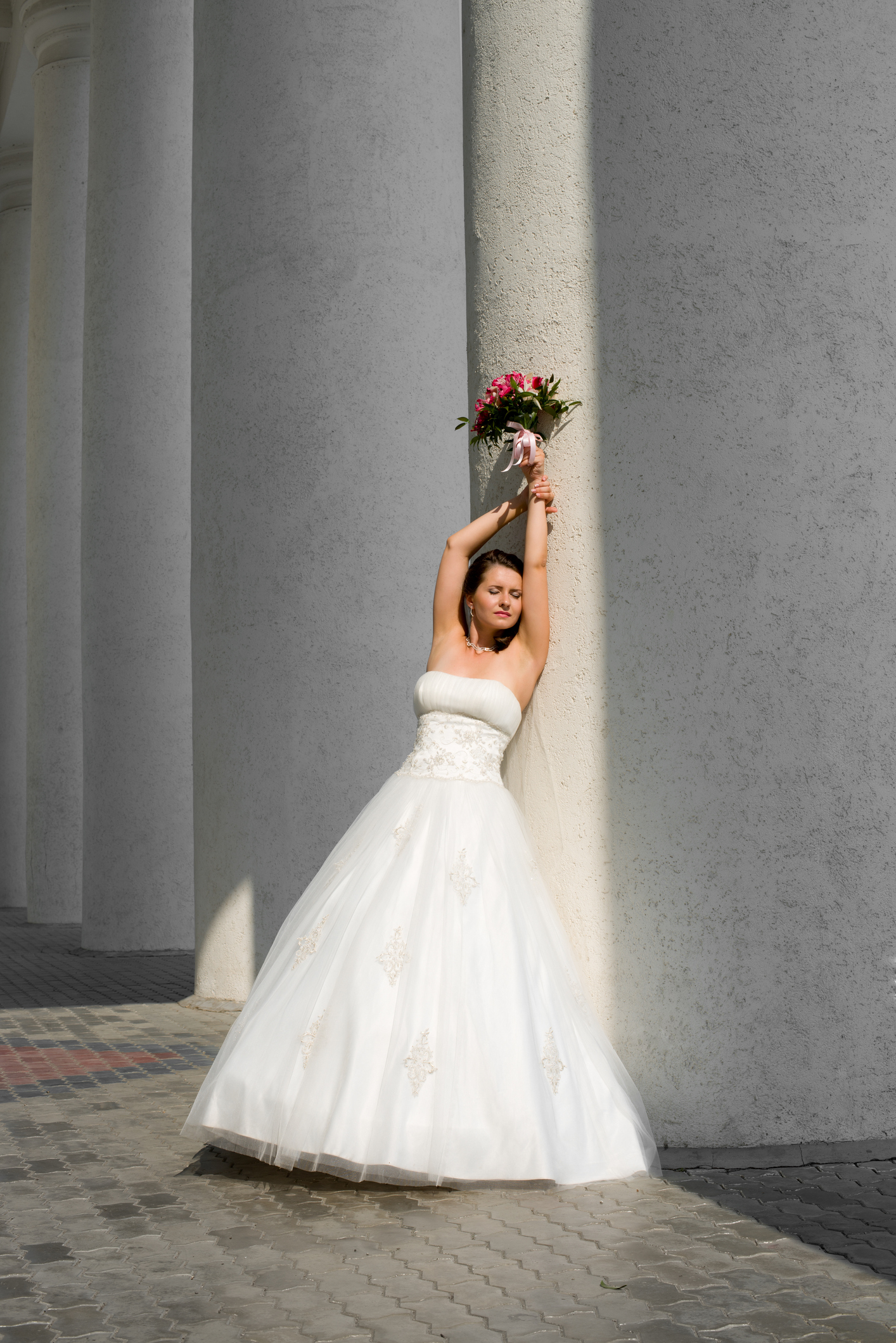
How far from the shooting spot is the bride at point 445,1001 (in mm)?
5051

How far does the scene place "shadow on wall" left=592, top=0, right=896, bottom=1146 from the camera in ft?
18.7

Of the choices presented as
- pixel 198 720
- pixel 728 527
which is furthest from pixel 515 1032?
pixel 198 720

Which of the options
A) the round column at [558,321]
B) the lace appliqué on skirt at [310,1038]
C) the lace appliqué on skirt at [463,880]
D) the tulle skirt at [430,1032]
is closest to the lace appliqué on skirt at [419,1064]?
the tulle skirt at [430,1032]

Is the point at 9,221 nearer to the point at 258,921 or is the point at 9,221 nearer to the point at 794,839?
the point at 258,921

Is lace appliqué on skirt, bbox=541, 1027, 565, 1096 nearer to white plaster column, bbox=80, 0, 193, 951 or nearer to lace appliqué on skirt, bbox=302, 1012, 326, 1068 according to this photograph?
lace appliqué on skirt, bbox=302, 1012, 326, 1068

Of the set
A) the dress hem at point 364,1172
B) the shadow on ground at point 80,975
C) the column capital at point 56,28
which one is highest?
the column capital at point 56,28

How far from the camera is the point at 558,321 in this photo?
20.3 ft

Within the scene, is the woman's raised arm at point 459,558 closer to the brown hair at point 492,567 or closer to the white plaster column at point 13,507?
the brown hair at point 492,567

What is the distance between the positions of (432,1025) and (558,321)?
3023 mm

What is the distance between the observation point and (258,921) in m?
10.4

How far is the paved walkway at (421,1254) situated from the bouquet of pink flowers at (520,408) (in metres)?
2.98

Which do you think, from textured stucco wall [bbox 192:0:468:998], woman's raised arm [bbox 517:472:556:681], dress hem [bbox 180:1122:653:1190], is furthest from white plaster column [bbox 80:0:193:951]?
dress hem [bbox 180:1122:653:1190]

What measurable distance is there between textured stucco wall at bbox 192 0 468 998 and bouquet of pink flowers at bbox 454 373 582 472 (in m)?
4.15

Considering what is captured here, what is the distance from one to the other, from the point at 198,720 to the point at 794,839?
6.34 m
